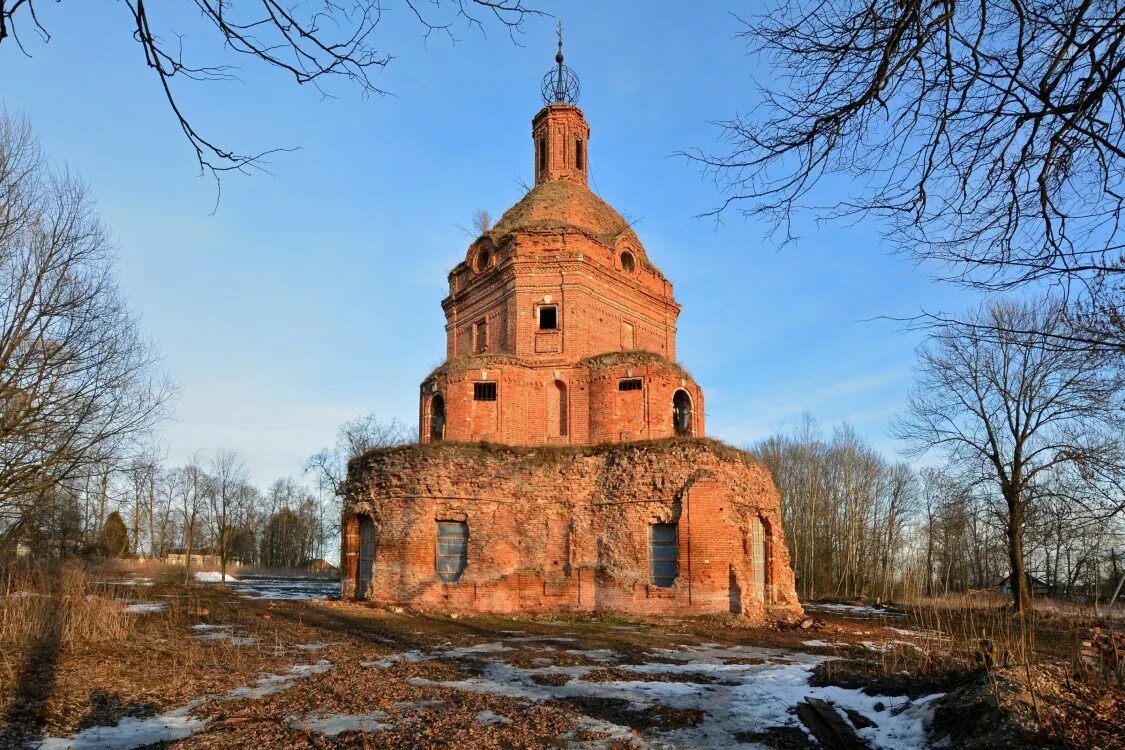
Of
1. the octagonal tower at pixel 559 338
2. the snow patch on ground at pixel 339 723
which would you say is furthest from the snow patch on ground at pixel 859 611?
the snow patch on ground at pixel 339 723

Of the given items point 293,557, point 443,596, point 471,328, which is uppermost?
point 471,328

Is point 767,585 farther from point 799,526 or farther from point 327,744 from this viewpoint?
point 799,526

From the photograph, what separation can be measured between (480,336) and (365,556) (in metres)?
8.95

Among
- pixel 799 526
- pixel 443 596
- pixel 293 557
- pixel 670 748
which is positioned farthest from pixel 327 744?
pixel 293 557

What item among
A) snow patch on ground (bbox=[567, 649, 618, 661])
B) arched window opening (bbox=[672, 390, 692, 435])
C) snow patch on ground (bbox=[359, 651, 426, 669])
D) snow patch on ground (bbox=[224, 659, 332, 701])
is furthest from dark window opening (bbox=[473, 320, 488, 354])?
snow patch on ground (bbox=[224, 659, 332, 701])

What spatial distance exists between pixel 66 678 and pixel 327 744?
439 cm

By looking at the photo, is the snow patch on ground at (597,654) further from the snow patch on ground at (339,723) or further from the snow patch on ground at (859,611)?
the snow patch on ground at (859,611)

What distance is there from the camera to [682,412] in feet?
81.4

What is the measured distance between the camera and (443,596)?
67.4ft

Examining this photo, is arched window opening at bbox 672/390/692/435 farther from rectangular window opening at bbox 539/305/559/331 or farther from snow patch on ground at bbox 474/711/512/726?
snow patch on ground at bbox 474/711/512/726

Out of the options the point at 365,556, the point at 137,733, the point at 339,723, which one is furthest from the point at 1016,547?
the point at 137,733

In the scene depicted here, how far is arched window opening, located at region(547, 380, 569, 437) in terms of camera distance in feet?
79.6

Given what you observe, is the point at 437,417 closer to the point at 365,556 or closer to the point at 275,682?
the point at 365,556

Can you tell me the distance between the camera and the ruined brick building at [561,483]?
20453mm
